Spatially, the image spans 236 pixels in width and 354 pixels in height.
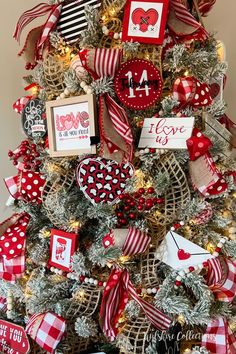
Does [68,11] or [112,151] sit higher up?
[68,11]

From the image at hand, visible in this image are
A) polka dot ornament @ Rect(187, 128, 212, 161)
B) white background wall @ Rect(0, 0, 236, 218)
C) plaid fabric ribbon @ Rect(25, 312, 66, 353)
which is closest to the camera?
polka dot ornament @ Rect(187, 128, 212, 161)

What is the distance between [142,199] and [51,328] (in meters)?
0.38

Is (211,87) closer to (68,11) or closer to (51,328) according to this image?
(68,11)

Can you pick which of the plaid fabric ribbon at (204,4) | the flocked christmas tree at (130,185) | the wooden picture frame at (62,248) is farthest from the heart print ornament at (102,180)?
the plaid fabric ribbon at (204,4)

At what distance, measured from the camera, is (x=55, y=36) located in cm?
106

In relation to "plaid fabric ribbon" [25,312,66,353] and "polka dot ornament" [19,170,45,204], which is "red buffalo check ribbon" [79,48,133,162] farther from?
"plaid fabric ribbon" [25,312,66,353]

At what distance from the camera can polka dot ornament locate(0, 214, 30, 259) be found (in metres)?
1.09

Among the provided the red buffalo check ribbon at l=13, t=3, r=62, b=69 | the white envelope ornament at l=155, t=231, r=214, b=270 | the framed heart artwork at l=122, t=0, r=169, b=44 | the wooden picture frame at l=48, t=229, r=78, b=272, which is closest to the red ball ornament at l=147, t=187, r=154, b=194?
the white envelope ornament at l=155, t=231, r=214, b=270

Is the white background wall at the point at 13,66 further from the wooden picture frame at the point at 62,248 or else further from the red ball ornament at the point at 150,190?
the red ball ornament at the point at 150,190

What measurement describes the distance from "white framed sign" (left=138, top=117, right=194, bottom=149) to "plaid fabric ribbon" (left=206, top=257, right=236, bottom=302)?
0.28m

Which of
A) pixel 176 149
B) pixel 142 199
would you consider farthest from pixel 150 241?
pixel 176 149

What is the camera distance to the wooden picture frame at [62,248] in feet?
3.44

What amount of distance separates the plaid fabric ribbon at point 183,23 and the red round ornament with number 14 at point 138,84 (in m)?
0.11

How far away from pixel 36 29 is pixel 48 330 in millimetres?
744
